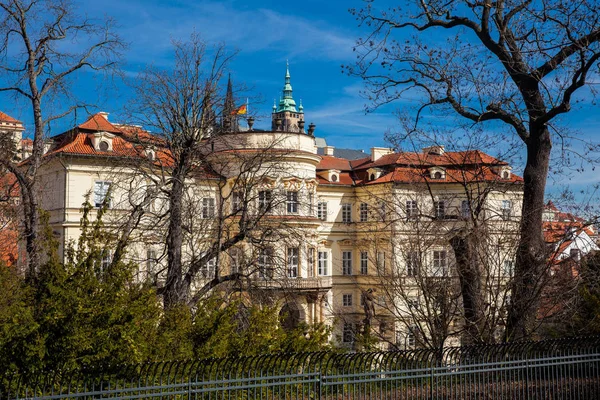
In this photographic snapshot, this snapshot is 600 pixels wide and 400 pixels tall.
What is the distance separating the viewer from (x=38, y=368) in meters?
9.42

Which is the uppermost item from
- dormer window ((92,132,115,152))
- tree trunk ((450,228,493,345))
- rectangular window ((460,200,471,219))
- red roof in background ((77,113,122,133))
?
red roof in background ((77,113,122,133))

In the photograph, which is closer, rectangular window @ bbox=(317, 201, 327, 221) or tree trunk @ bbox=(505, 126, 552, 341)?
tree trunk @ bbox=(505, 126, 552, 341)

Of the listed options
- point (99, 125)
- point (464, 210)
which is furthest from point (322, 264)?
point (464, 210)

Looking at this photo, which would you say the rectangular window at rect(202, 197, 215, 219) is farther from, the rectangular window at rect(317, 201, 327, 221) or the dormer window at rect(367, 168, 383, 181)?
the dormer window at rect(367, 168, 383, 181)

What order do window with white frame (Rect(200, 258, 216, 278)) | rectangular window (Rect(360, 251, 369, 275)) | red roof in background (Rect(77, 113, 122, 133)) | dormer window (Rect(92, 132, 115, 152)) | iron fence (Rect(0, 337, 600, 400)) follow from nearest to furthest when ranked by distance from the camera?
iron fence (Rect(0, 337, 600, 400))
window with white frame (Rect(200, 258, 216, 278))
dormer window (Rect(92, 132, 115, 152))
red roof in background (Rect(77, 113, 122, 133))
rectangular window (Rect(360, 251, 369, 275))

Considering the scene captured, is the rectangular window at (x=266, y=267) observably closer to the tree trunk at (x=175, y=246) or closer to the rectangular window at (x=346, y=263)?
the tree trunk at (x=175, y=246)

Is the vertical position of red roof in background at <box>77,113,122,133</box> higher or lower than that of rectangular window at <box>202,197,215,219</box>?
higher

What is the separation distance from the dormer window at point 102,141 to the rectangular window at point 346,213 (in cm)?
1899

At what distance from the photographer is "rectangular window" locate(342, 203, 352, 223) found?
5119cm

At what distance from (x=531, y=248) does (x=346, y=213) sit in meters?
36.5

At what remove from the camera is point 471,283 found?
15.9 meters

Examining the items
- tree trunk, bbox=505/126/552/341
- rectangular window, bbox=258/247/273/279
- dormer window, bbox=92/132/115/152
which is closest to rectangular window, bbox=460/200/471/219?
tree trunk, bbox=505/126/552/341

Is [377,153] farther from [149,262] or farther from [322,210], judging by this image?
[149,262]

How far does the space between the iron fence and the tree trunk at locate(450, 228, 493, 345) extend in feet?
9.71
